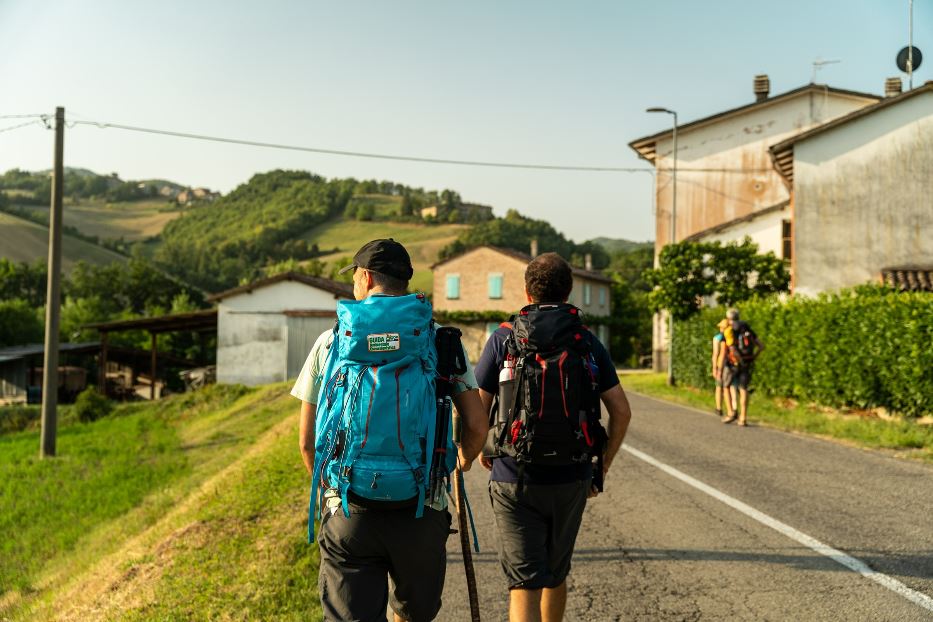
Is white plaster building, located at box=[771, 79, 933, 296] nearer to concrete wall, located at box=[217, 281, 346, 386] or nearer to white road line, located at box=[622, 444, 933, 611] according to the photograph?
white road line, located at box=[622, 444, 933, 611]

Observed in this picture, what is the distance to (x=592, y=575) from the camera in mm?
5734

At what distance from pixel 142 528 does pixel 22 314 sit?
58164mm

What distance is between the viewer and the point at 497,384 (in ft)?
13.2

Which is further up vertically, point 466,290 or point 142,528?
point 466,290

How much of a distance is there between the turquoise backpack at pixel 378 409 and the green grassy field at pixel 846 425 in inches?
391

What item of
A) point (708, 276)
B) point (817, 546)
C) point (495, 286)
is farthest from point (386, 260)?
point (495, 286)

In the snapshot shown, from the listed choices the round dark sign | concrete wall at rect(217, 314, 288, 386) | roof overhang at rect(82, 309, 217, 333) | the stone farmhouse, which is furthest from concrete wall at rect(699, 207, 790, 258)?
roof overhang at rect(82, 309, 217, 333)

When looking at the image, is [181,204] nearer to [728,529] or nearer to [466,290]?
[466,290]

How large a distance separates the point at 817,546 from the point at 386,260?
462cm

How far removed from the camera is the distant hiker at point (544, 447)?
379 centimetres

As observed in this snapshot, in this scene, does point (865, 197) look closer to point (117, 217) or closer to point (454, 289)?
point (454, 289)

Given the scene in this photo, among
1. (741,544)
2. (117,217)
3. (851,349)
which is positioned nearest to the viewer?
(741,544)

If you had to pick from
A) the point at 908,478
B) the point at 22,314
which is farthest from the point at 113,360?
the point at 908,478

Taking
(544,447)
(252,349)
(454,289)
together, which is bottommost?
(252,349)
